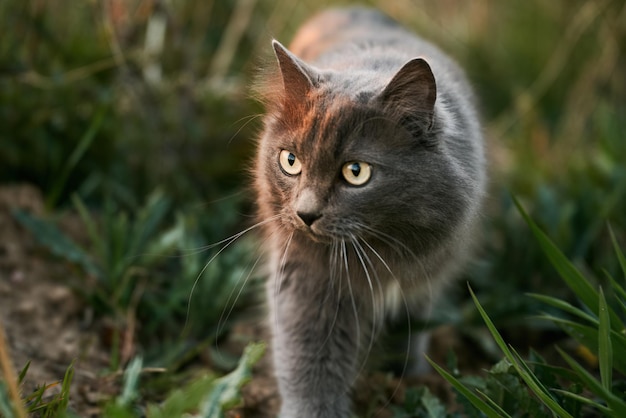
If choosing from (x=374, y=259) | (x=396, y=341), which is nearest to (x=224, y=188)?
(x=396, y=341)

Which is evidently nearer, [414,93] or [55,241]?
[414,93]

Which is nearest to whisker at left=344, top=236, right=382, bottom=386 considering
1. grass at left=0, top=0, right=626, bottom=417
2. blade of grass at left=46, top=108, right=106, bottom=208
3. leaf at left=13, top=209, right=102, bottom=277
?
grass at left=0, top=0, right=626, bottom=417

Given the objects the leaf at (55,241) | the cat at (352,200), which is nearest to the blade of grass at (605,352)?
the cat at (352,200)

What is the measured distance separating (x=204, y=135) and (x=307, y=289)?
1663 millimetres

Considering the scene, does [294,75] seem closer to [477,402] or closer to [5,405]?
[477,402]

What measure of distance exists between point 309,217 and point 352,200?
5.4 inches

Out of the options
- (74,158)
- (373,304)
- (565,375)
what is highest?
(565,375)

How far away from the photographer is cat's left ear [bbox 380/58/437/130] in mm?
1924

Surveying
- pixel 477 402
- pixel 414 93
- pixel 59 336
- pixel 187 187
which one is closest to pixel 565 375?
pixel 477 402

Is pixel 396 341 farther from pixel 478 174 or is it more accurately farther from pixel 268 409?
pixel 478 174

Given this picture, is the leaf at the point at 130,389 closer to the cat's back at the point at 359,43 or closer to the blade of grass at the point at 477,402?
the blade of grass at the point at 477,402

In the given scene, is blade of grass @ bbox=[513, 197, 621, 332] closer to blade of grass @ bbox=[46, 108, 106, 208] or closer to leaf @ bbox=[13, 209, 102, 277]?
leaf @ bbox=[13, 209, 102, 277]

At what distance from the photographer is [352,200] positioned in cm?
193

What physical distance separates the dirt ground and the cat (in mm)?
213
